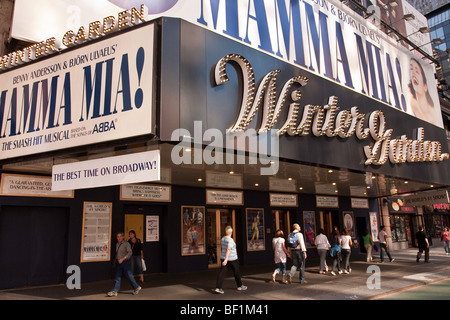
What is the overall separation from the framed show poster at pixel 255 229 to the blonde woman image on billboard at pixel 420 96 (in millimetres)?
10742

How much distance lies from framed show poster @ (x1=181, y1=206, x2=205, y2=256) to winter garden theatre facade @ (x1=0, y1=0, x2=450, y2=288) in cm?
6

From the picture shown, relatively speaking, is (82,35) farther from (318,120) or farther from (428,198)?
(428,198)

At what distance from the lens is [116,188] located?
43.5 ft

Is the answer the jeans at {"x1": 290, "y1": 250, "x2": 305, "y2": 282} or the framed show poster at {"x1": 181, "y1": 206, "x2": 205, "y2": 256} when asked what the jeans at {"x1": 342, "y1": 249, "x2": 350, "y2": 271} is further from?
the framed show poster at {"x1": 181, "y1": 206, "x2": 205, "y2": 256}

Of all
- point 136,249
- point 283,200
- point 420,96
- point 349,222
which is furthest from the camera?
point 349,222

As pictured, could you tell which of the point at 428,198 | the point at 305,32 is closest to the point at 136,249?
the point at 305,32

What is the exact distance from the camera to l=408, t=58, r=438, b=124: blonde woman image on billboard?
816 inches

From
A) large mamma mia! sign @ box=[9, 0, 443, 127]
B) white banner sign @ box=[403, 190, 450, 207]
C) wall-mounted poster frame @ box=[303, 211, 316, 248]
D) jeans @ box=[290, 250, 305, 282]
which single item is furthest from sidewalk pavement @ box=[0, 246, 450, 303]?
large mamma mia! sign @ box=[9, 0, 443, 127]

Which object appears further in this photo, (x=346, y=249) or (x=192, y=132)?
(x=346, y=249)

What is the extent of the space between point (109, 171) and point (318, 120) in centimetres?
710

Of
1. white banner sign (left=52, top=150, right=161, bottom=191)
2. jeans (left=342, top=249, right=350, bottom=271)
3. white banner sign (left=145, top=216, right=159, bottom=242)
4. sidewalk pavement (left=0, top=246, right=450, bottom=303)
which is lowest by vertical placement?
sidewalk pavement (left=0, top=246, right=450, bottom=303)

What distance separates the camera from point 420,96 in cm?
2158
